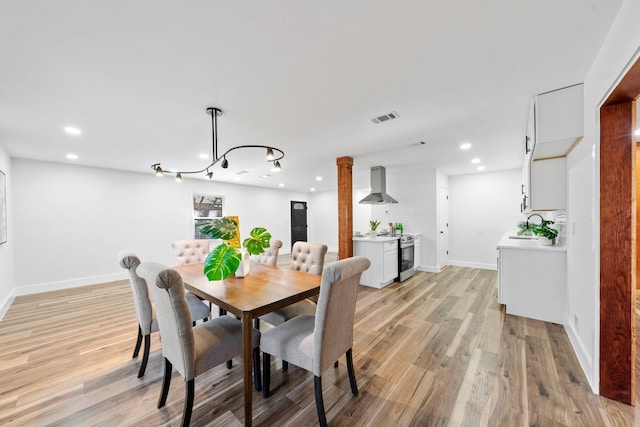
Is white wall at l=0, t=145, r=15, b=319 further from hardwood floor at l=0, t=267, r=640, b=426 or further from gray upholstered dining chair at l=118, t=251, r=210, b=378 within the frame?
gray upholstered dining chair at l=118, t=251, r=210, b=378

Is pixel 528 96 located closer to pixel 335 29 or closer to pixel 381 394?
pixel 335 29

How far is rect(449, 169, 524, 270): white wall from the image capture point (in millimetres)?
5668

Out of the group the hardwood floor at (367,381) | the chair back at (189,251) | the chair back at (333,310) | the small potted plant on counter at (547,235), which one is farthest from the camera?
the chair back at (189,251)

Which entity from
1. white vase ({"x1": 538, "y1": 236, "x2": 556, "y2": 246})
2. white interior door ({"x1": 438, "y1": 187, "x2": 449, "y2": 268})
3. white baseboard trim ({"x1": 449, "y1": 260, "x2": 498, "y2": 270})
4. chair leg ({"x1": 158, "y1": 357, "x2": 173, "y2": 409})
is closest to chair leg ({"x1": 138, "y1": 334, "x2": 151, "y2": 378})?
chair leg ({"x1": 158, "y1": 357, "x2": 173, "y2": 409})

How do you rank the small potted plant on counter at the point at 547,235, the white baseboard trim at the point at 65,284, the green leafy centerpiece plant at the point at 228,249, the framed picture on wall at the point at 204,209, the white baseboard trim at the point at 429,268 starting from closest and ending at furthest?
1. the green leafy centerpiece plant at the point at 228,249
2. the small potted plant on counter at the point at 547,235
3. the white baseboard trim at the point at 65,284
4. the white baseboard trim at the point at 429,268
5. the framed picture on wall at the point at 204,209

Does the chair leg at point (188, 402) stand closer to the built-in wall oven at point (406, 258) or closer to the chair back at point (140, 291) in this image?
the chair back at point (140, 291)

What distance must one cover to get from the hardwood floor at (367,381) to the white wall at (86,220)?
1661mm

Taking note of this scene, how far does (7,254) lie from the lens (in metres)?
3.84

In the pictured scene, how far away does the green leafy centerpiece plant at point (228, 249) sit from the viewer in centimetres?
197

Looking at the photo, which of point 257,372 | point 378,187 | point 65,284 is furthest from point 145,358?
point 378,187

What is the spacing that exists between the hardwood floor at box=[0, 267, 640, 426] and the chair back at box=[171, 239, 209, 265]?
96cm

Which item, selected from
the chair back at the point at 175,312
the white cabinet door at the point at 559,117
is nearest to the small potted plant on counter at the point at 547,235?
the white cabinet door at the point at 559,117

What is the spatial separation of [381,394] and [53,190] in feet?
20.8

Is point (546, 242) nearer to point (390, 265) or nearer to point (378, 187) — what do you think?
point (390, 265)
